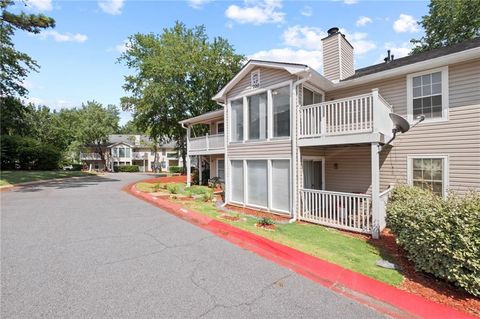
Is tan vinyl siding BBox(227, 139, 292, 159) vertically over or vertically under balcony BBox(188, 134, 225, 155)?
under

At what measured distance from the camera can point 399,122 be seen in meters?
7.44

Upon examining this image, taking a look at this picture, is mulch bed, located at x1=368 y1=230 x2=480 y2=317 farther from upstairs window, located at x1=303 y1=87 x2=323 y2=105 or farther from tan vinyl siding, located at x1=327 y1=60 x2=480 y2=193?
upstairs window, located at x1=303 y1=87 x2=323 y2=105

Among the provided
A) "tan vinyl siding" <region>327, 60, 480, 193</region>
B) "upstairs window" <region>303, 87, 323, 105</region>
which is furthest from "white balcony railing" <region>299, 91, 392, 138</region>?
"tan vinyl siding" <region>327, 60, 480, 193</region>

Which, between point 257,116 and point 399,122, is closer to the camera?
point 399,122

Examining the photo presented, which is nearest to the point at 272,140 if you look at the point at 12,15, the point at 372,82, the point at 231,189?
the point at 231,189

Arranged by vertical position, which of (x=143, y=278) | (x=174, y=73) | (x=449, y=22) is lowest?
(x=143, y=278)

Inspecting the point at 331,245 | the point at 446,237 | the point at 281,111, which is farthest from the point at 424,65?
the point at 331,245

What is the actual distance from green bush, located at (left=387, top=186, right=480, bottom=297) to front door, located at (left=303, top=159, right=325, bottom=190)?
4929 millimetres

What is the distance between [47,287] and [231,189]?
7880 millimetres

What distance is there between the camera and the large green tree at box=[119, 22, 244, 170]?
2531 centimetres

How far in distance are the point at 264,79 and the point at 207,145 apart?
22.4ft

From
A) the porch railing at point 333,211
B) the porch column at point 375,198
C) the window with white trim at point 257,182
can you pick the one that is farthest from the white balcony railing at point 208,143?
the porch column at point 375,198

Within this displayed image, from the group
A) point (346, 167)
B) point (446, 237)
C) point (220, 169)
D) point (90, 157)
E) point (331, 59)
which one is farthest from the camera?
point (90, 157)

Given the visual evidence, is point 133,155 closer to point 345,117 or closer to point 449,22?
point 345,117
